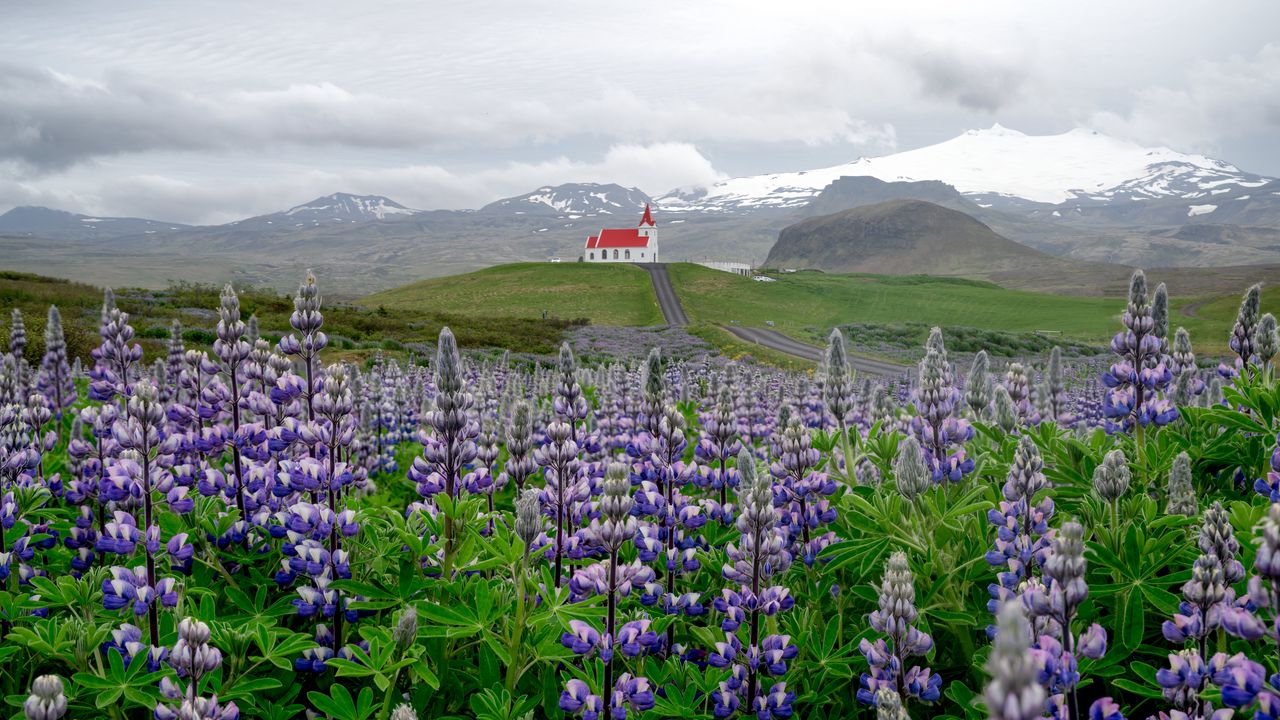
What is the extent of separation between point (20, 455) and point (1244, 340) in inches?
289

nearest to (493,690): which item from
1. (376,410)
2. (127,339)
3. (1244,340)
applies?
(127,339)

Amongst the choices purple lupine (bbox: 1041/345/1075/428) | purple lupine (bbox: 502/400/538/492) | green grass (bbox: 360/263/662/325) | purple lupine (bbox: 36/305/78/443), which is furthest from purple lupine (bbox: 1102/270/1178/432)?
green grass (bbox: 360/263/662/325)

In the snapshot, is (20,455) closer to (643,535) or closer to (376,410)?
(643,535)

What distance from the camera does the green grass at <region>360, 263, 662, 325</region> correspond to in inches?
2904

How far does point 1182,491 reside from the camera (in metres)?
3.03

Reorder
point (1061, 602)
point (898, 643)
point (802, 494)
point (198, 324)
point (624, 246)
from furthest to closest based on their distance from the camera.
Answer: point (624, 246) < point (198, 324) < point (802, 494) < point (898, 643) < point (1061, 602)

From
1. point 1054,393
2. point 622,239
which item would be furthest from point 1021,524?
point 622,239

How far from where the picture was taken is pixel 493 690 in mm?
2693

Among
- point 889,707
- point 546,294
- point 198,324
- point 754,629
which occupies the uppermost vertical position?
point 546,294

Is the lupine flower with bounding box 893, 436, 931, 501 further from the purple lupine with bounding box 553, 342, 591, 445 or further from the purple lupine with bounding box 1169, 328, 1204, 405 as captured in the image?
the purple lupine with bounding box 1169, 328, 1204, 405

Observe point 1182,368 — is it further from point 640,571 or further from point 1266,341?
point 640,571

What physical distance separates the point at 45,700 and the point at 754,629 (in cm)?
236

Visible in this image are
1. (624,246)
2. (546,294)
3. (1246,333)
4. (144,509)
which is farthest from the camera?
(624,246)

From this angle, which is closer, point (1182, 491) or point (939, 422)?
point (1182, 491)
